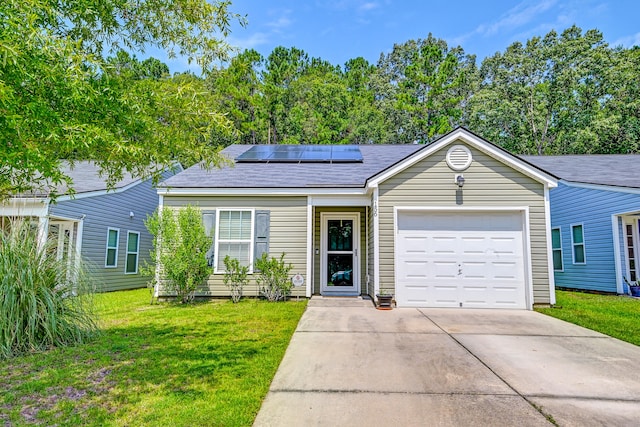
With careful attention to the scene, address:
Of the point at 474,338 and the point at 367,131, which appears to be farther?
the point at 367,131

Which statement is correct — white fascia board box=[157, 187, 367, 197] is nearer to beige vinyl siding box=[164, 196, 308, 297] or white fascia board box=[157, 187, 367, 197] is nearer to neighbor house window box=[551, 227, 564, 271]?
beige vinyl siding box=[164, 196, 308, 297]

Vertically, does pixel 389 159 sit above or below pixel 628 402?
above

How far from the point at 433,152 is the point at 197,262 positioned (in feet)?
19.7

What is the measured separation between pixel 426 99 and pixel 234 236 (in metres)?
23.2

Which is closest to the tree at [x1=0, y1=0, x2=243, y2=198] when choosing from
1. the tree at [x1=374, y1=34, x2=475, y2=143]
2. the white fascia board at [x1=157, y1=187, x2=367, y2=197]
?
the white fascia board at [x1=157, y1=187, x2=367, y2=197]

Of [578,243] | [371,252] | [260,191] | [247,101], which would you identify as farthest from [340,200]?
[247,101]

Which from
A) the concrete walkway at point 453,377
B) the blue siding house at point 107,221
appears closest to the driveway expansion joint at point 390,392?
the concrete walkway at point 453,377

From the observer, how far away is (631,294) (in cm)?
989

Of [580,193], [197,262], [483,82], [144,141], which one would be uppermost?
[483,82]

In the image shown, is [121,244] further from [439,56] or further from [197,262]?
[439,56]

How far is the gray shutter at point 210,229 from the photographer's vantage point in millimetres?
9250

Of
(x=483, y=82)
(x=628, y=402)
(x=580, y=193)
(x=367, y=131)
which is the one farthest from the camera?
(x=483, y=82)

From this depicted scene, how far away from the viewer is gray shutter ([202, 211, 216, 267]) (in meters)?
9.25

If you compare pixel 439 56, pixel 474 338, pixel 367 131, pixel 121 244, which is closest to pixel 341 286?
pixel 474 338
